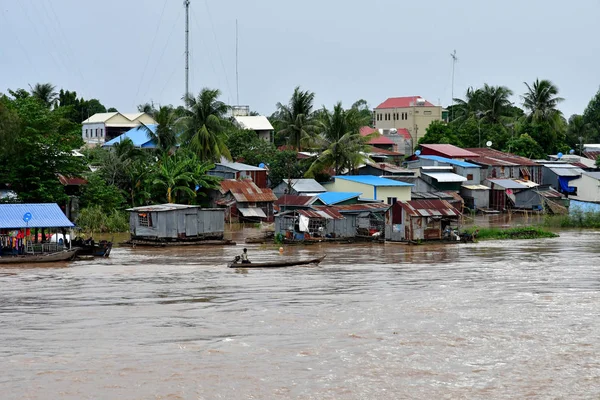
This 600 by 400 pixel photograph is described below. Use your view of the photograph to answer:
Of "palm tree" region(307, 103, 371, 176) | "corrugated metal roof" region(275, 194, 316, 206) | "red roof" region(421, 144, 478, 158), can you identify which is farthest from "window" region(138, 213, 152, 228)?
"red roof" region(421, 144, 478, 158)

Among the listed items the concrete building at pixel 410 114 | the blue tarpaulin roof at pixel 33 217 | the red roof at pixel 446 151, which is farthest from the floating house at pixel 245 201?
the concrete building at pixel 410 114

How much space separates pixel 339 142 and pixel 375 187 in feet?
16.5

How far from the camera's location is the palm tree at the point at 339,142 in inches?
1809

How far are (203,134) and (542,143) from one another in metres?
26.5

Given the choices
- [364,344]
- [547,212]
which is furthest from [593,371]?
[547,212]

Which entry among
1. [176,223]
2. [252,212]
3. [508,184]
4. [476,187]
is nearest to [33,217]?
Result: [176,223]

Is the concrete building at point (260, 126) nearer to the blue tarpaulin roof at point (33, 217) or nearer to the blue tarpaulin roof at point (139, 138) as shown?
the blue tarpaulin roof at point (139, 138)

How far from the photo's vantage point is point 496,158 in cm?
5225

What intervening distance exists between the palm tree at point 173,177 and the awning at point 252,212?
2352 millimetres

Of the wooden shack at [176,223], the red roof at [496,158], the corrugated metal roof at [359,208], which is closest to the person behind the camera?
the wooden shack at [176,223]

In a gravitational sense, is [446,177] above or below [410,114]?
below

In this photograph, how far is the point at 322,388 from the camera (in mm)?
13281

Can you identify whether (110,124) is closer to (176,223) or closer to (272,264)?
(176,223)

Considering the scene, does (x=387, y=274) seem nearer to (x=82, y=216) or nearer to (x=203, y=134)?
(x=82, y=216)
